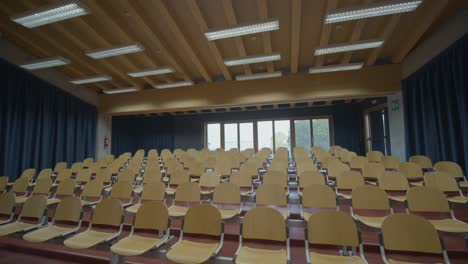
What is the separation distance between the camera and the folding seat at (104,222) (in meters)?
2.29

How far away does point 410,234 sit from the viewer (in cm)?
185

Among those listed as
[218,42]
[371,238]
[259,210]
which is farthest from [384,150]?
[259,210]

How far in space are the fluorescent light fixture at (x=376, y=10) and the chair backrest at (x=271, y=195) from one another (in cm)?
317

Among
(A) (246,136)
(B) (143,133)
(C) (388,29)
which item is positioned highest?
(C) (388,29)

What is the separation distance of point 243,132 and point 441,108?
6810 mm

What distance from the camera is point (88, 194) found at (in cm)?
346

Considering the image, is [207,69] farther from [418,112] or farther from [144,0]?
[418,112]

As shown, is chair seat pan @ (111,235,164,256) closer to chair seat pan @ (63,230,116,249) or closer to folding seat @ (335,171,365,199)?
chair seat pan @ (63,230,116,249)

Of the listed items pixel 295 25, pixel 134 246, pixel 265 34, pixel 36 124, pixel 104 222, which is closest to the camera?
pixel 134 246

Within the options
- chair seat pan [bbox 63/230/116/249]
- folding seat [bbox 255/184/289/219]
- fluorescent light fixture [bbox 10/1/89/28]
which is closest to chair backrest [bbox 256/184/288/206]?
folding seat [bbox 255/184/289/219]

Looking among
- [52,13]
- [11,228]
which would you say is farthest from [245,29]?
[11,228]

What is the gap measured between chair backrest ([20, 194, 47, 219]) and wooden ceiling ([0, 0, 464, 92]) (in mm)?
3425

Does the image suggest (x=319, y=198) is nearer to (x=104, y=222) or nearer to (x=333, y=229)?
(x=333, y=229)

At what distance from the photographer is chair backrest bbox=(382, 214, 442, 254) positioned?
178 cm
